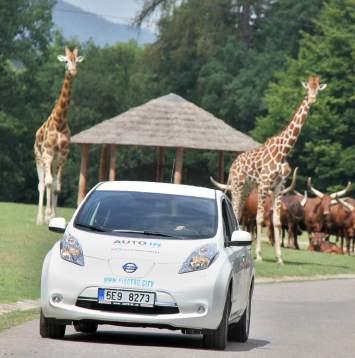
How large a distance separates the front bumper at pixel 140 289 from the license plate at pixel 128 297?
4 centimetres

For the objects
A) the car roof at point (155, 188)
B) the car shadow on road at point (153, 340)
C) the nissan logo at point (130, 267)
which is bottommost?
the car shadow on road at point (153, 340)

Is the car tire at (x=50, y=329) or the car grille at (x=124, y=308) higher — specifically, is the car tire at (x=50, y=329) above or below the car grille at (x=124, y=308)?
below

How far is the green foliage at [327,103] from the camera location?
77.9 metres

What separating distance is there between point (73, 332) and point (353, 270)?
22104 millimetres

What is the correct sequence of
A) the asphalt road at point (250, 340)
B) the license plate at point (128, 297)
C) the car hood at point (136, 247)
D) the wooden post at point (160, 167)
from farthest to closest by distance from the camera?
the wooden post at point (160, 167), the car hood at point (136, 247), the license plate at point (128, 297), the asphalt road at point (250, 340)

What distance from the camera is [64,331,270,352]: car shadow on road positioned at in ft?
49.8

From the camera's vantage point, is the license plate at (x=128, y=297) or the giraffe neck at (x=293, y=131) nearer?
the license plate at (x=128, y=297)

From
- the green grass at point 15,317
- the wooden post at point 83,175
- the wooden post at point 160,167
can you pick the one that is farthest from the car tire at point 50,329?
the wooden post at point 160,167

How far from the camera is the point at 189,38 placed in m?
91.4

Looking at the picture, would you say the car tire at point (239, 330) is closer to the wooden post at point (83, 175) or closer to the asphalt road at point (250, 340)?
the asphalt road at point (250, 340)

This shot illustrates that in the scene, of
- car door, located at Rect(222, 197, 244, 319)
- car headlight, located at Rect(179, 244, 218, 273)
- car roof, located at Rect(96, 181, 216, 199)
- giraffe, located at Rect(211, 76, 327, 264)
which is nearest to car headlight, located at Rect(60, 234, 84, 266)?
car headlight, located at Rect(179, 244, 218, 273)

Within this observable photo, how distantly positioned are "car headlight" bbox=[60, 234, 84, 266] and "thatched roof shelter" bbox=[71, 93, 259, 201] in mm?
37140

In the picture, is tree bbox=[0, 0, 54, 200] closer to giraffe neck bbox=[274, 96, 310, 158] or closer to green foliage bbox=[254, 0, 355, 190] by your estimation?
green foliage bbox=[254, 0, 355, 190]

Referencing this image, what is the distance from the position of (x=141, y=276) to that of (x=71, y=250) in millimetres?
705
